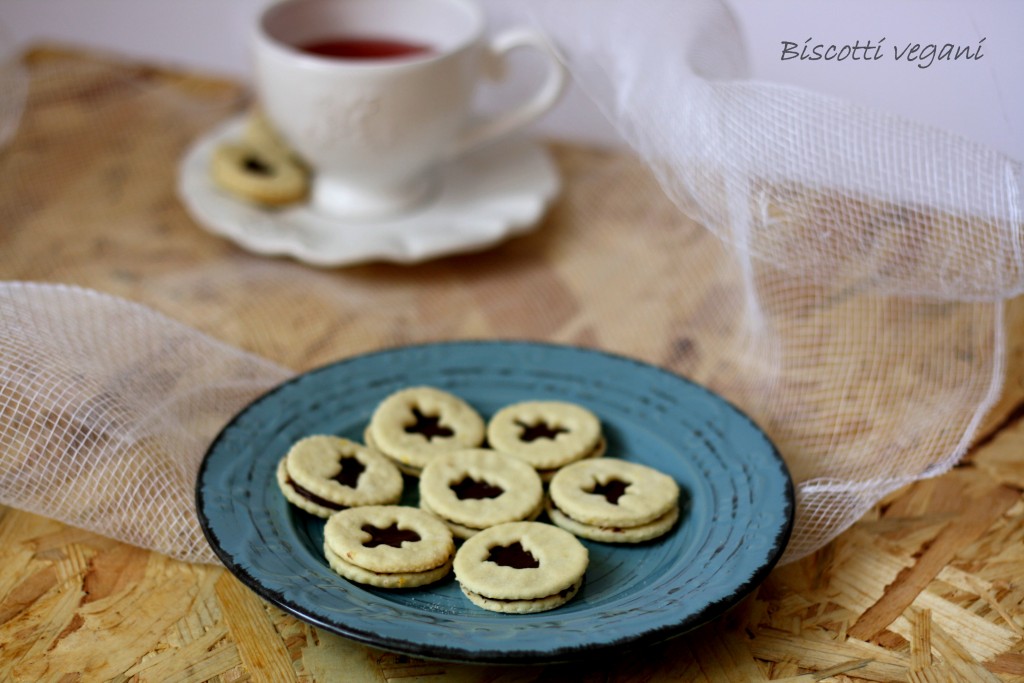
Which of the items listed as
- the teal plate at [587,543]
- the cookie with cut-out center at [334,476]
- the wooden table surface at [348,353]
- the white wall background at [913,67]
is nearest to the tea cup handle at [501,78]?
the wooden table surface at [348,353]

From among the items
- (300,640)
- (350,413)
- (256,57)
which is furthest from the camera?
(256,57)

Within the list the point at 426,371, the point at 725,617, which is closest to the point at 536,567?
the point at 725,617

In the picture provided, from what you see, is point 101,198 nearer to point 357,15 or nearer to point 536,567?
point 357,15

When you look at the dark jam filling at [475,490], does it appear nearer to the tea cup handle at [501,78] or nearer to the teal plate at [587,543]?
the teal plate at [587,543]

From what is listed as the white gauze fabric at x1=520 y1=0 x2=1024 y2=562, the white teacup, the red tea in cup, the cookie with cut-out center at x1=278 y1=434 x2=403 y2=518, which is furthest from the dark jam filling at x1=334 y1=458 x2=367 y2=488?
the red tea in cup

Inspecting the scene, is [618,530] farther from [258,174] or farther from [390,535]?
[258,174]

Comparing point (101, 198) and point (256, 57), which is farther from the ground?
point (256, 57)
